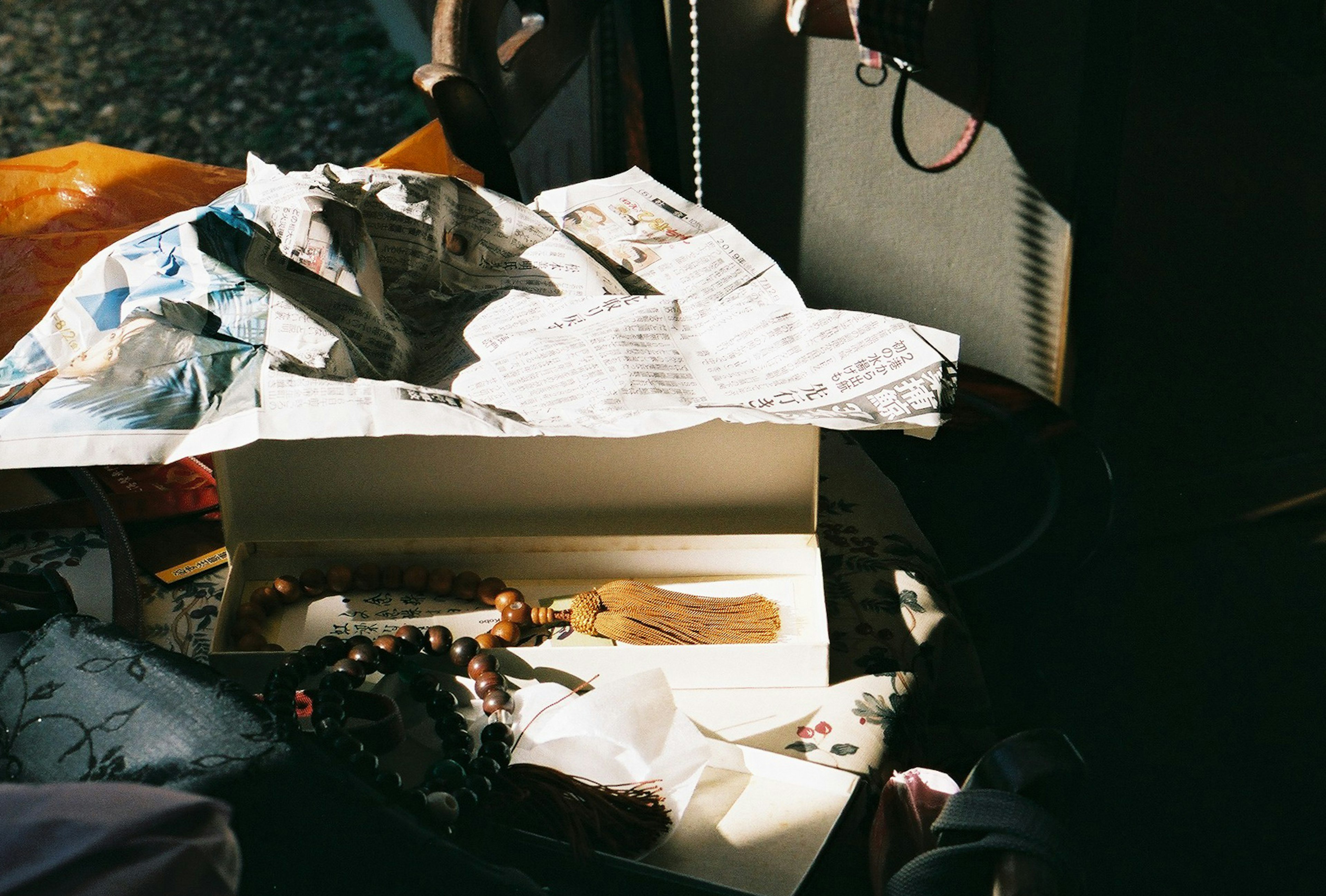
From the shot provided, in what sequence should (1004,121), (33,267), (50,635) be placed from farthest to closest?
(1004,121) < (33,267) < (50,635)

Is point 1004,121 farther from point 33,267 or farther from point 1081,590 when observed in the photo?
point 33,267

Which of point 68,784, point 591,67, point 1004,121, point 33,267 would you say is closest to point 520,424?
point 68,784

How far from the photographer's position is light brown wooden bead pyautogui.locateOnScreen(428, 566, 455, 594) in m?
0.70

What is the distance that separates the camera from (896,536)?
A: 79 centimetres

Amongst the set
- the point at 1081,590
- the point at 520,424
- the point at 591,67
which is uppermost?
the point at 591,67

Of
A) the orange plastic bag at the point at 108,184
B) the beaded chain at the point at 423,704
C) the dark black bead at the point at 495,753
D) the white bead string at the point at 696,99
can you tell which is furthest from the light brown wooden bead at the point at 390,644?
the white bead string at the point at 696,99

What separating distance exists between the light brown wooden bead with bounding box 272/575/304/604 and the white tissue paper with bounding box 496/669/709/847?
21cm

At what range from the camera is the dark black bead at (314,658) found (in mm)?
611

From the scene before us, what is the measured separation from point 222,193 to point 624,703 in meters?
0.77

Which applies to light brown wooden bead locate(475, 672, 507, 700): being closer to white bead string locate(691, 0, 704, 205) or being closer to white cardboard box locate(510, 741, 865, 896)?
white cardboard box locate(510, 741, 865, 896)

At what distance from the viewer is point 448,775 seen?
531 millimetres

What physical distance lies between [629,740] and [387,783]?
0.13 meters

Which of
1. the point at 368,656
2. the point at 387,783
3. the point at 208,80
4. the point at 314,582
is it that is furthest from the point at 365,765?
the point at 208,80

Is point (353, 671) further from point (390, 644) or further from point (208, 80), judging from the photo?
point (208, 80)
